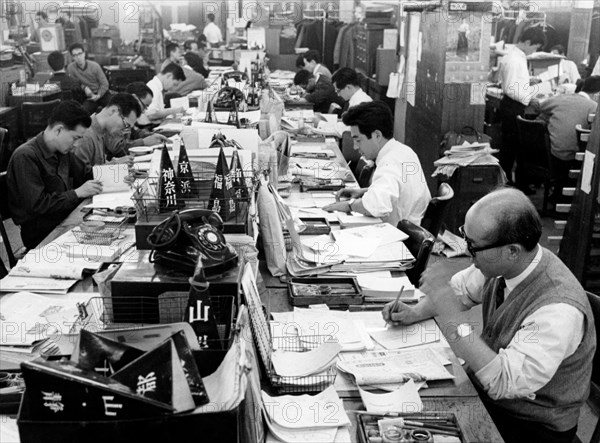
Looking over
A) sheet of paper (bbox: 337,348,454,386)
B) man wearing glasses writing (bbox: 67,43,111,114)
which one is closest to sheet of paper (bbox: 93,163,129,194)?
sheet of paper (bbox: 337,348,454,386)

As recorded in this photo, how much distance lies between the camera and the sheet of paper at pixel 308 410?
2.02 m

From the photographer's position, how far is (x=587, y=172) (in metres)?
4.38

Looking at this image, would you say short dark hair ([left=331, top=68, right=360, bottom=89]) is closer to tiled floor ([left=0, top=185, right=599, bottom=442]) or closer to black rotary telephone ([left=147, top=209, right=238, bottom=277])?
tiled floor ([left=0, top=185, right=599, bottom=442])

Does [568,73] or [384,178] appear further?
[568,73]

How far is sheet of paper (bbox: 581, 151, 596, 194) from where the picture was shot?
4.31 meters

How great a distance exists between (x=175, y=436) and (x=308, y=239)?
2.10m

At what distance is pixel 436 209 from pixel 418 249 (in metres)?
0.59

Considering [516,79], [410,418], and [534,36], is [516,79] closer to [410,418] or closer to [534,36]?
[534,36]

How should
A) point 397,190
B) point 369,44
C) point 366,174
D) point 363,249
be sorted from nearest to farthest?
point 363,249 → point 397,190 → point 366,174 → point 369,44

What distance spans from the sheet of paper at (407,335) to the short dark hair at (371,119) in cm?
191

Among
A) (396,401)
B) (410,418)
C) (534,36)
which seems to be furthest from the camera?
(534,36)

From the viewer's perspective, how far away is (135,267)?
2.07 m

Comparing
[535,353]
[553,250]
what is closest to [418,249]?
[535,353]

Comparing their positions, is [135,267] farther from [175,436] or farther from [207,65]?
[207,65]
